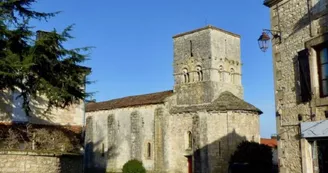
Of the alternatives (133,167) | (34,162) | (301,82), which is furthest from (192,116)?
(301,82)

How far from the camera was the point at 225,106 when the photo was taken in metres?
27.3

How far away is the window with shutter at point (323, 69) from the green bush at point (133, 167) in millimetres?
21724

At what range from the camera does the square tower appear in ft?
98.4

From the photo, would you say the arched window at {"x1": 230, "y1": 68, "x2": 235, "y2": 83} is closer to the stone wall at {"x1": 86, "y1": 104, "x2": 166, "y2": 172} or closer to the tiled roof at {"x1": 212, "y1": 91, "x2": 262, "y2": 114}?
the tiled roof at {"x1": 212, "y1": 91, "x2": 262, "y2": 114}

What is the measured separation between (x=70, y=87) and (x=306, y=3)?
8.37m

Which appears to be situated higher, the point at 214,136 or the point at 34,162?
the point at 214,136

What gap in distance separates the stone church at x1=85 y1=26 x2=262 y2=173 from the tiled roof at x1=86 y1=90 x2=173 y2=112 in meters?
0.09

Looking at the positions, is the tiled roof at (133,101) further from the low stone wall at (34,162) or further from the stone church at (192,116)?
the low stone wall at (34,162)

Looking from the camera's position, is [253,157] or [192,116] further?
[192,116]

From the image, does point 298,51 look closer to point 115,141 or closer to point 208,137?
point 208,137

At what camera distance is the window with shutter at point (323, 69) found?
9750 mm

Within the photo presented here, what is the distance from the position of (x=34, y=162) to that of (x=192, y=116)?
1609 centimetres

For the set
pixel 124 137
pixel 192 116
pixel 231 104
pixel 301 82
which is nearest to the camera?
pixel 301 82

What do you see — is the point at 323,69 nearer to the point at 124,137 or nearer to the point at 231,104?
the point at 231,104
